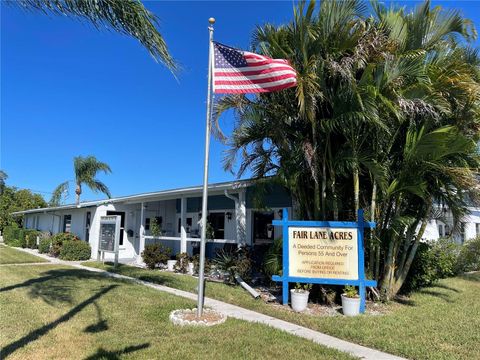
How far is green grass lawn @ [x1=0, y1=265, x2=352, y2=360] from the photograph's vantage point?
210 inches

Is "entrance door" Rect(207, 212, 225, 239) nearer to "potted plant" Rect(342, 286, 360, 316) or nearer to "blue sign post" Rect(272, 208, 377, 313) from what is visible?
"blue sign post" Rect(272, 208, 377, 313)

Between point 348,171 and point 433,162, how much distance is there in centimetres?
168

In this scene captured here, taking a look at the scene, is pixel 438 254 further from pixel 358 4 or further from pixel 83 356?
pixel 83 356

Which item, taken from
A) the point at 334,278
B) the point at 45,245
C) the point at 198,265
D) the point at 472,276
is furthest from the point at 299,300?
the point at 45,245

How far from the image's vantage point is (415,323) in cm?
717

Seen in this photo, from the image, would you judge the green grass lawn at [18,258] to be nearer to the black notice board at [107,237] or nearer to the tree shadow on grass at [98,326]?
the black notice board at [107,237]

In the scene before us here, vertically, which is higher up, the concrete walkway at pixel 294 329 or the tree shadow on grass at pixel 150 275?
the tree shadow on grass at pixel 150 275

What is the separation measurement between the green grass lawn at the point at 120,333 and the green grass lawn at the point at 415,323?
971 millimetres

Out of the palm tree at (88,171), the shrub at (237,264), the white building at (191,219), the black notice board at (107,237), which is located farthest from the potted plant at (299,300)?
the palm tree at (88,171)

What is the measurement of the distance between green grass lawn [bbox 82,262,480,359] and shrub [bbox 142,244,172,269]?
408 cm

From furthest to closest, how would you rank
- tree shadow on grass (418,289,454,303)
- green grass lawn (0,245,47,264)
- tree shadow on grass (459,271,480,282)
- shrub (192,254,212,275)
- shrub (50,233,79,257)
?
shrub (50,233,79,257) → green grass lawn (0,245,47,264) → tree shadow on grass (459,271,480,282) → shrub (192,254,212,275) → tree shadow on grass (418,289,454,303)

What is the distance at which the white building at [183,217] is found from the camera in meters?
13.1

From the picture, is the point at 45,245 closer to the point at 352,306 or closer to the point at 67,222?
the point at 67,222

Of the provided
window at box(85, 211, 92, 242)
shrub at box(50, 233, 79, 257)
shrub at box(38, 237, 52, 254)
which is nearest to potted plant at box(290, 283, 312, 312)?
shrub at box(50, 233, 79, 257)
